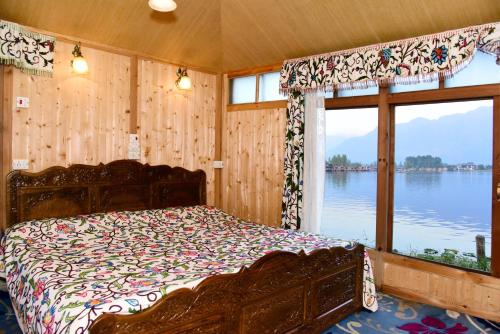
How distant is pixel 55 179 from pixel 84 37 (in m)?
1.43

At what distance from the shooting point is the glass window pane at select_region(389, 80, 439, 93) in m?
3.52

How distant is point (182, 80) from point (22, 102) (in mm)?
1723

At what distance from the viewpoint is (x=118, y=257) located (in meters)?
2.68

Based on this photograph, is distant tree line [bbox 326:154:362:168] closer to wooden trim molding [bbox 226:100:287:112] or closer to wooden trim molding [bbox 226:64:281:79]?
wooden trim molding [bbox 226:100:287:112]

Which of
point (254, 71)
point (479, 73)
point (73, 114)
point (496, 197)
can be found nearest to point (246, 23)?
point (254, 71)

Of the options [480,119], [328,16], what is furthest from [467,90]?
[328,16]

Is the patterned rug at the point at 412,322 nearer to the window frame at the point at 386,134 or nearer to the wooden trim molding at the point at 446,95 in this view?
the window frame at the point at 386,134

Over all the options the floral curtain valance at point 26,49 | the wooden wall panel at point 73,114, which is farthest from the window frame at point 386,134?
the floral curtain valance at point 26,49

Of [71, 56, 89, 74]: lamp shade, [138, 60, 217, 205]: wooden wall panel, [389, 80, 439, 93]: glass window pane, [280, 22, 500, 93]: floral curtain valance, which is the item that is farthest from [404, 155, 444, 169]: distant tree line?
[71, 56, 89, 74]: lamp shade

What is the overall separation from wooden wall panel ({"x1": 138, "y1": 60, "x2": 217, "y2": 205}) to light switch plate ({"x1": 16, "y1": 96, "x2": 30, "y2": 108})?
3.67ft

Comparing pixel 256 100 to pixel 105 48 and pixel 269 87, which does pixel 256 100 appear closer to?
pixel 269 87

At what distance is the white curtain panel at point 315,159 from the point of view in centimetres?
416

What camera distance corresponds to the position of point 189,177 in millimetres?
4633

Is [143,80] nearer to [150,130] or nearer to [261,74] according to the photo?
[150,130]
